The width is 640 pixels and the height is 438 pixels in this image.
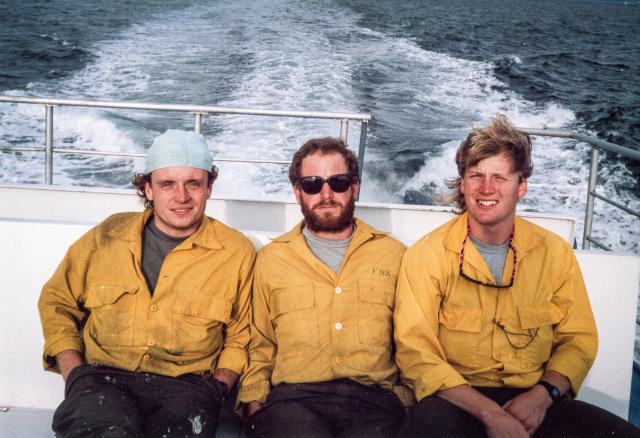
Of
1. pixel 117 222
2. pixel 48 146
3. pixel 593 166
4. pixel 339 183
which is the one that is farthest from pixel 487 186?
pixel 48 146

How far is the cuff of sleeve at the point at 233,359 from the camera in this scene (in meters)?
1.86

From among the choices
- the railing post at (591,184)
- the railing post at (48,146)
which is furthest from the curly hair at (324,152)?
the railing post at (48,146)

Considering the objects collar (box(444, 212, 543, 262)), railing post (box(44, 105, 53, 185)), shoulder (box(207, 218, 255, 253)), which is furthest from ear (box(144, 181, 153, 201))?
railing post (box(44, 105, 53, 185))

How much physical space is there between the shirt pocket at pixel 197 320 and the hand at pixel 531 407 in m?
0.85

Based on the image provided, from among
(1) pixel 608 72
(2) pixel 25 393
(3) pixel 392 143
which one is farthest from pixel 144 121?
(1) pixel 608 72

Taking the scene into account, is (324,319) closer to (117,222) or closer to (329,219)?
(329,219)

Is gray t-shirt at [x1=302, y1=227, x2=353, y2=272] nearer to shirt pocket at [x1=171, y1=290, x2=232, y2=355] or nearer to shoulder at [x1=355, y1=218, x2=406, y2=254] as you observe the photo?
shoulder at [x1=355, y1=218, x2=406, y2=254]

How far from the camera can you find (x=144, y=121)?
830 cm

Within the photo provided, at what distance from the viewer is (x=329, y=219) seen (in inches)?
74.8

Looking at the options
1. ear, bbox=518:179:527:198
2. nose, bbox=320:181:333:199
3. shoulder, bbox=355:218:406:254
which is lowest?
shoulder, bbox=355:218:406:254

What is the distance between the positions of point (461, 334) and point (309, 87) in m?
8.17

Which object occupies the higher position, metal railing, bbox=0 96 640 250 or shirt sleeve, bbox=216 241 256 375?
metal railing, bbox=0 96 640 250

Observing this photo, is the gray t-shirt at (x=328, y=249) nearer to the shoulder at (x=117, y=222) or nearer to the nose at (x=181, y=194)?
the nose at (x=181, y=194)

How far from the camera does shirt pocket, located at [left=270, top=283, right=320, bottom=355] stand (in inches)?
71.4
